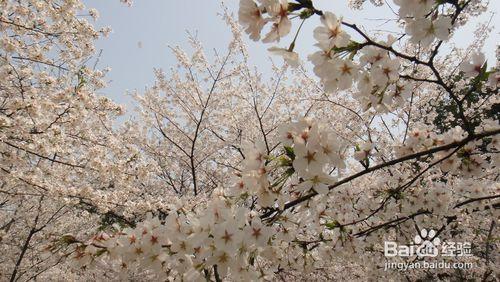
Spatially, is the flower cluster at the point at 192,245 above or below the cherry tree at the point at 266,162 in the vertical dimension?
below

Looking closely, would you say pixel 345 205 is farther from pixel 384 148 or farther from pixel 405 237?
pixel 384 148

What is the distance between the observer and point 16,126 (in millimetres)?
4848

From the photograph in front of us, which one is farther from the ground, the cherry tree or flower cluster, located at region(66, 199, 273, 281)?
the cherry tree

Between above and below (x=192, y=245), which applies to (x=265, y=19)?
above

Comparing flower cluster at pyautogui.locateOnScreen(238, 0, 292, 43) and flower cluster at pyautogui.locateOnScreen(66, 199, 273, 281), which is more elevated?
flower cluster at pyautogui.locateOnScreen(238, 0, 292, 43)

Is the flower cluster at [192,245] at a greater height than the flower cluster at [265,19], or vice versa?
the flower cluster at [265,19]

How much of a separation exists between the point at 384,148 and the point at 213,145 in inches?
205

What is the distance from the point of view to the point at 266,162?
68.2 inches

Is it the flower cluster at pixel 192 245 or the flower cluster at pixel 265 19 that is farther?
the flower cluster at pixel 192 245

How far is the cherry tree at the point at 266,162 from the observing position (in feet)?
5.42

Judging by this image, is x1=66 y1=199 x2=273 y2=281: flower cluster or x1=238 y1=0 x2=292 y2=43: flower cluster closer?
x1=238 y1=0 x2=292 y2=43: flower cluster

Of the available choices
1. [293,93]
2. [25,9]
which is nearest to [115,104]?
[25,9]

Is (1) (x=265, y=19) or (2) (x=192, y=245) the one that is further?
(2) (x=192, y=245)

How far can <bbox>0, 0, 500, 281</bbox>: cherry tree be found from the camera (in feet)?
5.42
